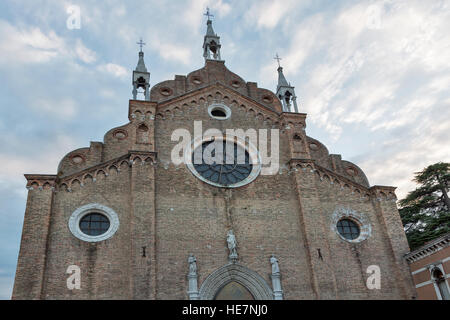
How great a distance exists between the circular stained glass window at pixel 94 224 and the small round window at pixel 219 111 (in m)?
7.61

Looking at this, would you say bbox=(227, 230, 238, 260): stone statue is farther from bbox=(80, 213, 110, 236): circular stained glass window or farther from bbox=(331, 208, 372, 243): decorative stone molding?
bbox=(80, 213, 110, 236): circular stained glass window

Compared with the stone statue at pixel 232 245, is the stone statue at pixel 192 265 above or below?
below

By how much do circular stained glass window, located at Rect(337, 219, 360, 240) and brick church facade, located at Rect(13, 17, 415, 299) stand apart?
0.17 feet

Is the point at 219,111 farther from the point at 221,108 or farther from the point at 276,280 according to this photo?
the point at 276,280

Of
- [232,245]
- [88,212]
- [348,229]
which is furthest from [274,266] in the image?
[88,212]

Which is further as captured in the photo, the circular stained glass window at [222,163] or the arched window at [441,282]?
the circular stained glass window at [222,163]

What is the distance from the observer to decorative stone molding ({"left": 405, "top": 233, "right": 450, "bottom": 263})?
15.2 meters

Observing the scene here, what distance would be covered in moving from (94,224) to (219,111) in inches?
336

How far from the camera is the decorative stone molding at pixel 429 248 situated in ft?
49.9

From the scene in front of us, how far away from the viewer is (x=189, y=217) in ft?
53.3

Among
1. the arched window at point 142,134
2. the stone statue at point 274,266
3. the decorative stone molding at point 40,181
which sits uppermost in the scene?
the arched window at point 142,134

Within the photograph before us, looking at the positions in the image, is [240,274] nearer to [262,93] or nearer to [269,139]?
[269,139]

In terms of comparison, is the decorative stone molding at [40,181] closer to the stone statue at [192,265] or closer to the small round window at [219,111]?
the stone statue at [192,265]

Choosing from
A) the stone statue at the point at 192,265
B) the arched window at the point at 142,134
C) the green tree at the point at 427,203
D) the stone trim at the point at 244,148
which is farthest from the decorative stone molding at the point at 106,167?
the green tree at the point at 427,203
